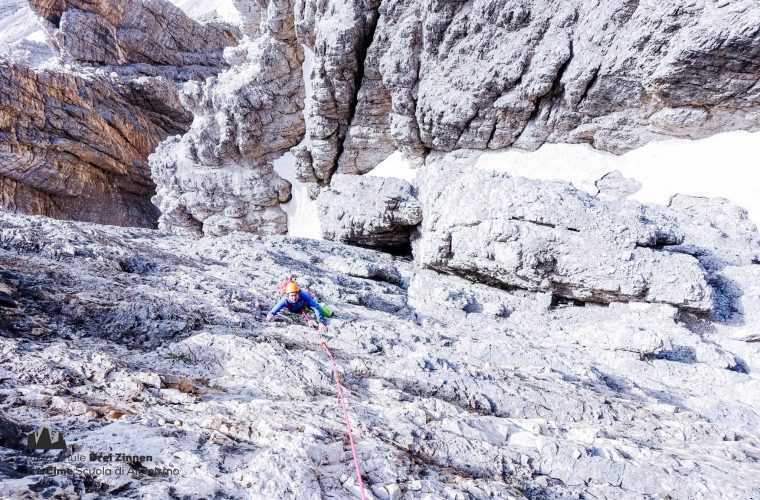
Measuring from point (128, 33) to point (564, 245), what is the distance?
37327mm

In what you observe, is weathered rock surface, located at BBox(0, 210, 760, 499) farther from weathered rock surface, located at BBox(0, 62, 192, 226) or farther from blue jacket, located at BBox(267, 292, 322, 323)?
weathered rock surface, located at BBox(0, 62, 192, 226)

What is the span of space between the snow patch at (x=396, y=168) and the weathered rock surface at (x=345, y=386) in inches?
372

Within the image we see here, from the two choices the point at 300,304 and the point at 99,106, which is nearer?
the point at 300,304

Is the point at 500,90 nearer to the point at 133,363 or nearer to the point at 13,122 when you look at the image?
the point at 133,363

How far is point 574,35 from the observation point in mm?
13859

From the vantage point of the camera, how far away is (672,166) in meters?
13.6

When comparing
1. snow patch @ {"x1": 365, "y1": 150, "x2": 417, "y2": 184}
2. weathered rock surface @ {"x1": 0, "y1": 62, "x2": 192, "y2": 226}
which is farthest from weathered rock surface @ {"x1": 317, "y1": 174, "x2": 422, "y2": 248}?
weathered rock surface @ {"x1": 0, "y1": 62, "x2": 192, "y2": 226}

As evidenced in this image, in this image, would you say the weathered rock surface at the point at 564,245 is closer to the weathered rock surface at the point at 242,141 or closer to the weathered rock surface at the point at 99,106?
the weathered rock surface at the point at 242,141

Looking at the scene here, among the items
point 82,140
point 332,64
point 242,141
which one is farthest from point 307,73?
point 82,140

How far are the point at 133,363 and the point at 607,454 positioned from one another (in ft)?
20.5

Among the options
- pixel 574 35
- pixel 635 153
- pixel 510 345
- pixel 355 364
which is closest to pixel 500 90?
pixel 574 35

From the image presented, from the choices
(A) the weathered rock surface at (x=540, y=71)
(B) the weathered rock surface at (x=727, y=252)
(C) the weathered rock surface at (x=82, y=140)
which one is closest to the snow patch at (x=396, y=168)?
(A) the weathered rock surface at (x=540, y=71)

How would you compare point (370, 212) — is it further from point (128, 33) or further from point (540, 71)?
point (128, 33)

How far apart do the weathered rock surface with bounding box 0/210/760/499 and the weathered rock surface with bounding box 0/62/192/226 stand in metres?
23.3
